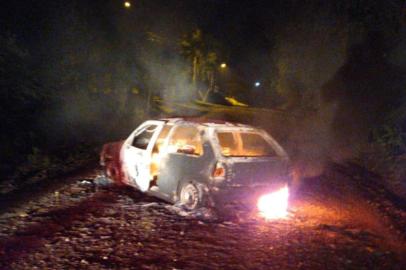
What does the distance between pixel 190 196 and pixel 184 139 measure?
1.48 meters

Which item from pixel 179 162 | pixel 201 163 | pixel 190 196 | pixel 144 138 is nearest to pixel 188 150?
pixel 179 162

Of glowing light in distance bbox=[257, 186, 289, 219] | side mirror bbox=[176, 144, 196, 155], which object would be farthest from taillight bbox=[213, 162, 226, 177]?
glowing light in distance bbox=[257, 186, 289, 219]

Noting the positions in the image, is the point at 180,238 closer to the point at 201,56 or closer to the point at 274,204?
the point at 274,204

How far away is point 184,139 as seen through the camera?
A: 8398 millimetres

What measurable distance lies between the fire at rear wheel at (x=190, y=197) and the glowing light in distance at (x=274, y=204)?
994 mm

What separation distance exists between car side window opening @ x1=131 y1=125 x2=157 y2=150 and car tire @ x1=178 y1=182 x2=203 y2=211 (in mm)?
1405

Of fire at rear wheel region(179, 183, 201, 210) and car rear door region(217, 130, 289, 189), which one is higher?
car rear door region(217, 130, 289, 189)

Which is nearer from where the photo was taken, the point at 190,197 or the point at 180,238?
the point at 180,238

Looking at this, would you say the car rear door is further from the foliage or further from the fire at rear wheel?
the foliage

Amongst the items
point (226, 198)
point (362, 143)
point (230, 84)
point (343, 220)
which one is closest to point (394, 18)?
point (362, 143)

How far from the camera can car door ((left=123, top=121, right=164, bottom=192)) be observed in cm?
803

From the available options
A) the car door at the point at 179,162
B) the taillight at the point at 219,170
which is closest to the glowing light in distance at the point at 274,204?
the taillight at the point at 219,170

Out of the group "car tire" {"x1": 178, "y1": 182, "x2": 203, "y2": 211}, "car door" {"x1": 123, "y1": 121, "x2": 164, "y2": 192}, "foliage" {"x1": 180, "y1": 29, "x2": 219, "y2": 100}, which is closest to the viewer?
"car tire" {"x1": 178, "y1": 182, "x2": 203, "y2": 211}

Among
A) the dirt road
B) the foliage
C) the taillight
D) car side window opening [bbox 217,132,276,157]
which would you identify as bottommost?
the dirt road
